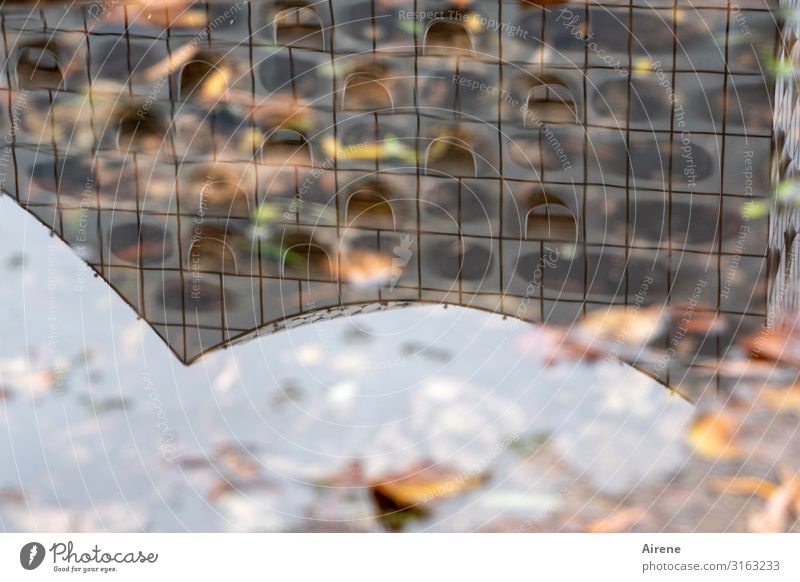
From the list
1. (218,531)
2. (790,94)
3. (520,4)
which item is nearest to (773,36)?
(790,94)

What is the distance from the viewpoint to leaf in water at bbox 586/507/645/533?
0.65 meters

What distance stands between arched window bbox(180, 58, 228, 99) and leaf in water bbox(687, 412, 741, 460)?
1.41 feet

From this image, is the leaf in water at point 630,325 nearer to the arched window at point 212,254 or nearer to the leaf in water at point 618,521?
the leaf in water at point 618,521

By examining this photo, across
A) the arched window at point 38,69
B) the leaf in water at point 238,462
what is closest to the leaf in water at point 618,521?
the leaf in water at point 238,462

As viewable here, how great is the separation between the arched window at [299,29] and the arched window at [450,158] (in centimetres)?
11

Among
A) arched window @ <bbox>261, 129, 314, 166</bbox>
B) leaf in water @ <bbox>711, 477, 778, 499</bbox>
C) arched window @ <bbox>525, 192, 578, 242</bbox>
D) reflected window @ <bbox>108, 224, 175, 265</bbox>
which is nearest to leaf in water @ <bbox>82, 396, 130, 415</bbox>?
reflected window @ <bbox>108, 224, 175, 265</bbox>

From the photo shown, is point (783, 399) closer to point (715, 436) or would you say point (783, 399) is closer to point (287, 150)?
point (715, 436)

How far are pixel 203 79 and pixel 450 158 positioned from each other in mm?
196

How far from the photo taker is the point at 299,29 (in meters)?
0.69

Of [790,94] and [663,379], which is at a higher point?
[790,94]

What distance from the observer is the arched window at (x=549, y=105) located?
676 mm

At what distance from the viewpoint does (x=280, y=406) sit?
0.67 m
